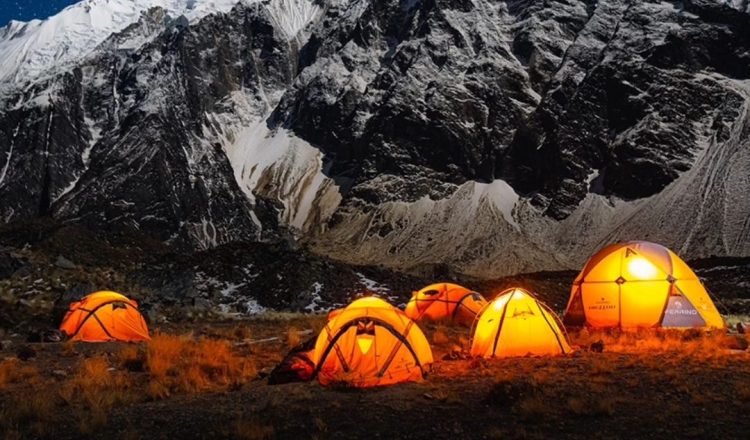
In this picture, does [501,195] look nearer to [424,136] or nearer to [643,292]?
[424,136]

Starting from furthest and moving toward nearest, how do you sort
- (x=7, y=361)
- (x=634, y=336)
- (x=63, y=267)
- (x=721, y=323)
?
1. (x=63, y=267)
2. (x=721, y=323)
3. (x=634, y=336)
4. (x=7, y=361)

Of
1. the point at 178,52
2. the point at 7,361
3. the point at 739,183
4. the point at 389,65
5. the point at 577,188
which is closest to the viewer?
the point at 7,361

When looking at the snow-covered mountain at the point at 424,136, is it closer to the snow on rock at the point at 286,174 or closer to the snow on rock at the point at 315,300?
the snow on rock at the point at 286,174

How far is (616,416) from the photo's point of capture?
930 cm

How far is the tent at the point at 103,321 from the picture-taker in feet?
68.5

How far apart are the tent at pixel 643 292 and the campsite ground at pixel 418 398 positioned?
0.89 m

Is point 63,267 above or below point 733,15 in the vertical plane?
A: below

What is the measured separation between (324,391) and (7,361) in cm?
933

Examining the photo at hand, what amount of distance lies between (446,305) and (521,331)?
11.4 metres

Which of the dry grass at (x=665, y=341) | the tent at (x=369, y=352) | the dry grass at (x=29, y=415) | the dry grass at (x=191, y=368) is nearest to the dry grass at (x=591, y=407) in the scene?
the tent at (x=369, y=352)

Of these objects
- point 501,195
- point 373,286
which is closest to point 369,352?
point 373,286

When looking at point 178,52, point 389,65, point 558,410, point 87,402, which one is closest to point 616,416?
point 558,410

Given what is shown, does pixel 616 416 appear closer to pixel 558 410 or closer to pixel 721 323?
pixel 558 410

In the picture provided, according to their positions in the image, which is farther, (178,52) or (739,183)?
(178,52)
